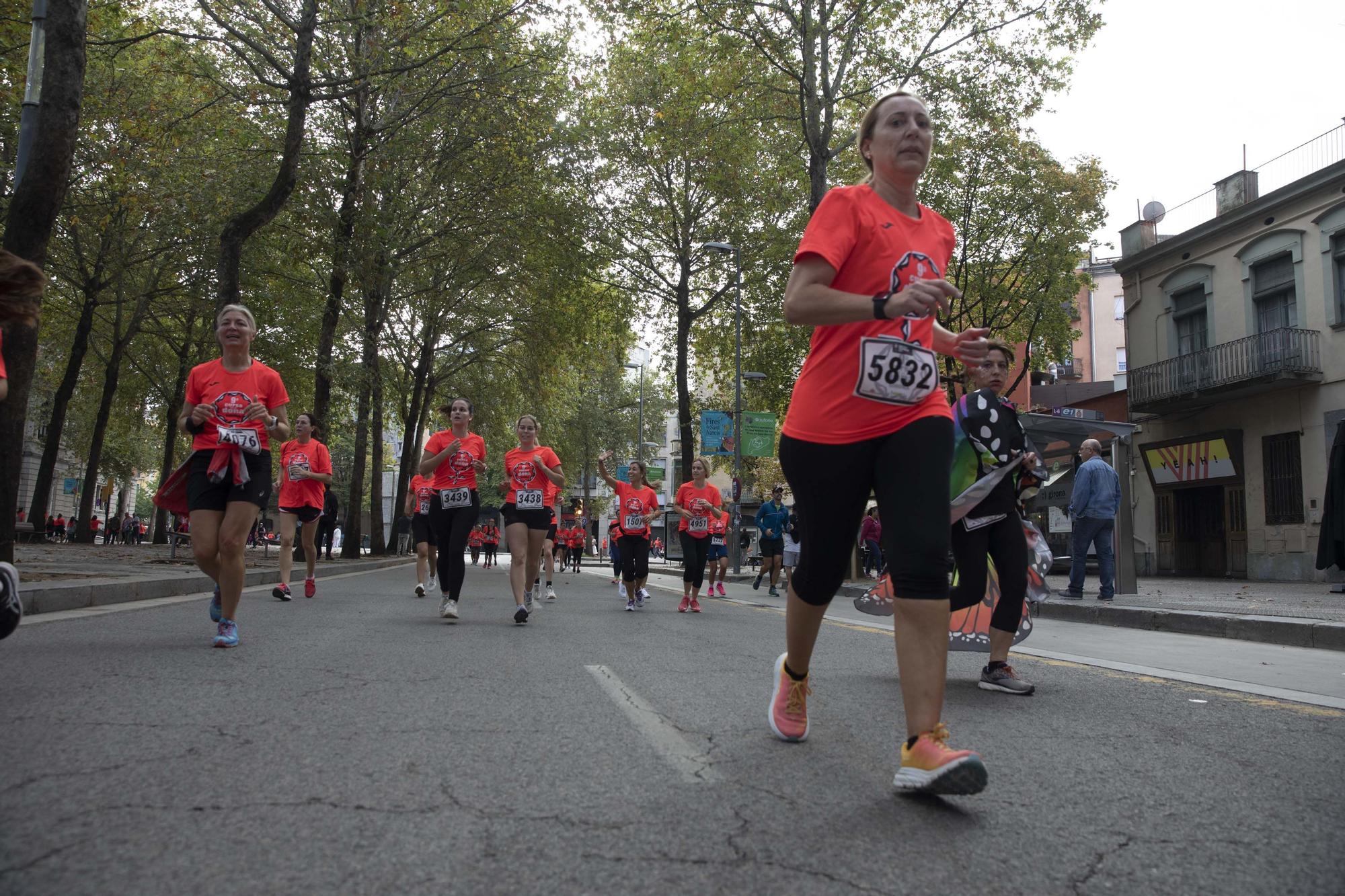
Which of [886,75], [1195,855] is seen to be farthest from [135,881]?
[886,75]

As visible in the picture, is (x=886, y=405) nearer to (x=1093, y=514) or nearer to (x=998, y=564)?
(x=998, y=564)

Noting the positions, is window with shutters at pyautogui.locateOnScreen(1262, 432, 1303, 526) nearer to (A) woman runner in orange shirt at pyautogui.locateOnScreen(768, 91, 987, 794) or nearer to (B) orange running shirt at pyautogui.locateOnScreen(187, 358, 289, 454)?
(B) orange running shirt at pyautogui.locateOnScreen(187, 358, 289, 454)

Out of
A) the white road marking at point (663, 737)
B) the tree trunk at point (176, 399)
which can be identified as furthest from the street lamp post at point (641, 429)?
the white road marking at point (663, 737)

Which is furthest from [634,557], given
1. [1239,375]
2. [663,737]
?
[1239,375]

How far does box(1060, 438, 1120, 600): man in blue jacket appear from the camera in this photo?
13.1 m

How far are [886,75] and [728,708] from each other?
66.1 feet

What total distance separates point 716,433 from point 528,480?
1946cm

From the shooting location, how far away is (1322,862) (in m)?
2.53

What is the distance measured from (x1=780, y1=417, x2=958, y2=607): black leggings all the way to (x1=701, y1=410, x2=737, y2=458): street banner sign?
81.7 ft

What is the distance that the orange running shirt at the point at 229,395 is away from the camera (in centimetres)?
611

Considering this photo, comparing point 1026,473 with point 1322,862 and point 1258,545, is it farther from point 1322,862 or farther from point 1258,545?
point 1258,545

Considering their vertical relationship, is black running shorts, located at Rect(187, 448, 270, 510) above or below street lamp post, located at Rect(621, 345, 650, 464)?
below

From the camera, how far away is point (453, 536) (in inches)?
363

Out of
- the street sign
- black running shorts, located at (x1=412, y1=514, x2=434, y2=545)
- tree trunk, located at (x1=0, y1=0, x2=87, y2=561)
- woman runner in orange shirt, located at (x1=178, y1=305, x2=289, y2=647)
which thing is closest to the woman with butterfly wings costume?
woman runner in orange shirt, located at (x1=178, y1=305, x2=289, y2=647)
